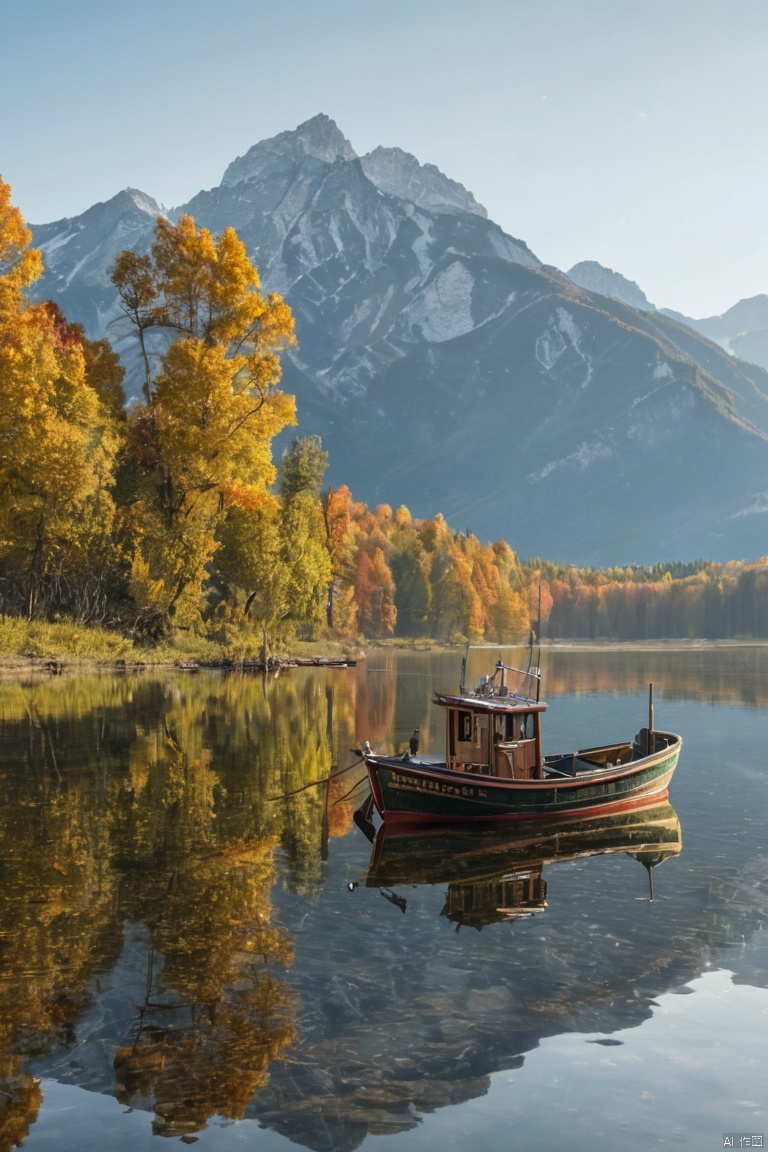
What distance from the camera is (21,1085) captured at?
10664mm

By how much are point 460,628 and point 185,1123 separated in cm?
15577

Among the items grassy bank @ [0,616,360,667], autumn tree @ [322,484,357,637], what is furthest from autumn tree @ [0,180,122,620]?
autumn tree @ [322,484,357,637]

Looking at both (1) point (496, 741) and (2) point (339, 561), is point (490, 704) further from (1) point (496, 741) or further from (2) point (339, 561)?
(2) point (339, 561)

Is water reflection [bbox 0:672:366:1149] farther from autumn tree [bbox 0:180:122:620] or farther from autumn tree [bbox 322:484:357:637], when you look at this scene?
autumn tree [bbox 322:484:357:637]

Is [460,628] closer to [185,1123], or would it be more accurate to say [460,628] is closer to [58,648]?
[58,648]

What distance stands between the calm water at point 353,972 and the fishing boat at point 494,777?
842 millimetres

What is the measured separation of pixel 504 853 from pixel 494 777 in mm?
2133

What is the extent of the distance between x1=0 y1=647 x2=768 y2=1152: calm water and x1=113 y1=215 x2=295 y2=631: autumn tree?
33432mm

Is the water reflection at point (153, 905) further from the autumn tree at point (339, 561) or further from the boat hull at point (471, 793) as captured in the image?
the autumn tree at point (339, 561)

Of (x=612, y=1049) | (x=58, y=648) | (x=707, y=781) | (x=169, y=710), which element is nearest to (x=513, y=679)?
(x=58, y=648)

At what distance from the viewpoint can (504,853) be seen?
22.6 meters

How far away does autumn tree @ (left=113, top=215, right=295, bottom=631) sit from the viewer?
193ft

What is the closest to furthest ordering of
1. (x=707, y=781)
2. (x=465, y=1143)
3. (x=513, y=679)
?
(x=465, y=1143) → (x=707, y=781) → (x=513, y=679)

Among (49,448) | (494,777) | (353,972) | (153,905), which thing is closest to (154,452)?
(49,448)
